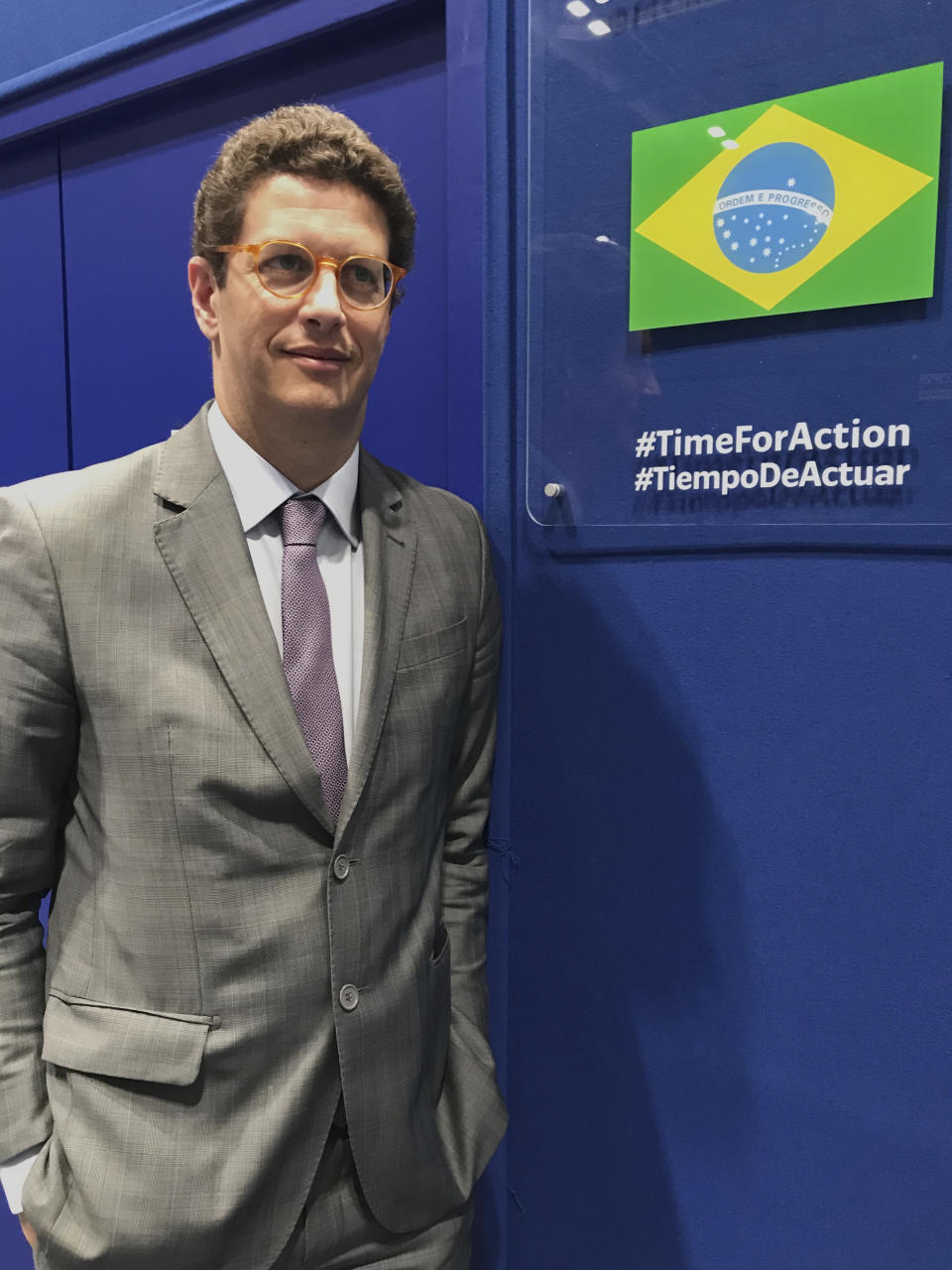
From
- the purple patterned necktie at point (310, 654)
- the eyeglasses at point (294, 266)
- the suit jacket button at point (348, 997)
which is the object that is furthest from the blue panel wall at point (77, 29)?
the suit jacket button at point (348, 997)

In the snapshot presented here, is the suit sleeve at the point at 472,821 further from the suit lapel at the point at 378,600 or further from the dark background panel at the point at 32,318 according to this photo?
the dark background panel at the point at 32,318

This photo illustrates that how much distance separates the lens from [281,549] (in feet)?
3.76

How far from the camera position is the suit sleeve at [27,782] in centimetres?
105

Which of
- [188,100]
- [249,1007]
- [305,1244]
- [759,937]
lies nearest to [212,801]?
[249,1007]

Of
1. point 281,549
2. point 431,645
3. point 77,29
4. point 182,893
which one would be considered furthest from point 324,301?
point 77,29

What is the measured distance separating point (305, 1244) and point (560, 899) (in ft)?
1.70

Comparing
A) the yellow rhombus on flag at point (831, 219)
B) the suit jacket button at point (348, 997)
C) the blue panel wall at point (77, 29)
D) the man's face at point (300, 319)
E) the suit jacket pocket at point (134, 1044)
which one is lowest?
the suit jacket pocket at point (134, 1044)

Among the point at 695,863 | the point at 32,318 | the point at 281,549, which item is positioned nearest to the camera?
the point at 281,549

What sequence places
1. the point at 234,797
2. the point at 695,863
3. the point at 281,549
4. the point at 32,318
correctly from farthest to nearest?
the point at 32,318 < the point at 695,863 < the point at 281,549 < the point at 234,797

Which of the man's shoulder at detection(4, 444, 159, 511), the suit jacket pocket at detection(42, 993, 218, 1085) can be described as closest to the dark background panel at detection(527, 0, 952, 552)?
the man's shoulder at detection(4, 444, 159, 511)

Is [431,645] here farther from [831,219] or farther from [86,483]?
[831,219]

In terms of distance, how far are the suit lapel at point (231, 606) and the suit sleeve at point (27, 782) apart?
137mm

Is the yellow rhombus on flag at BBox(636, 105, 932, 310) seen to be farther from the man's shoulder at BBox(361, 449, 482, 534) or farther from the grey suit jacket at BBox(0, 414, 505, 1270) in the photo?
the grey suit jacket at BBox(0, 414, 505, 1270)

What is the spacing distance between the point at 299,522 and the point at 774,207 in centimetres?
65
